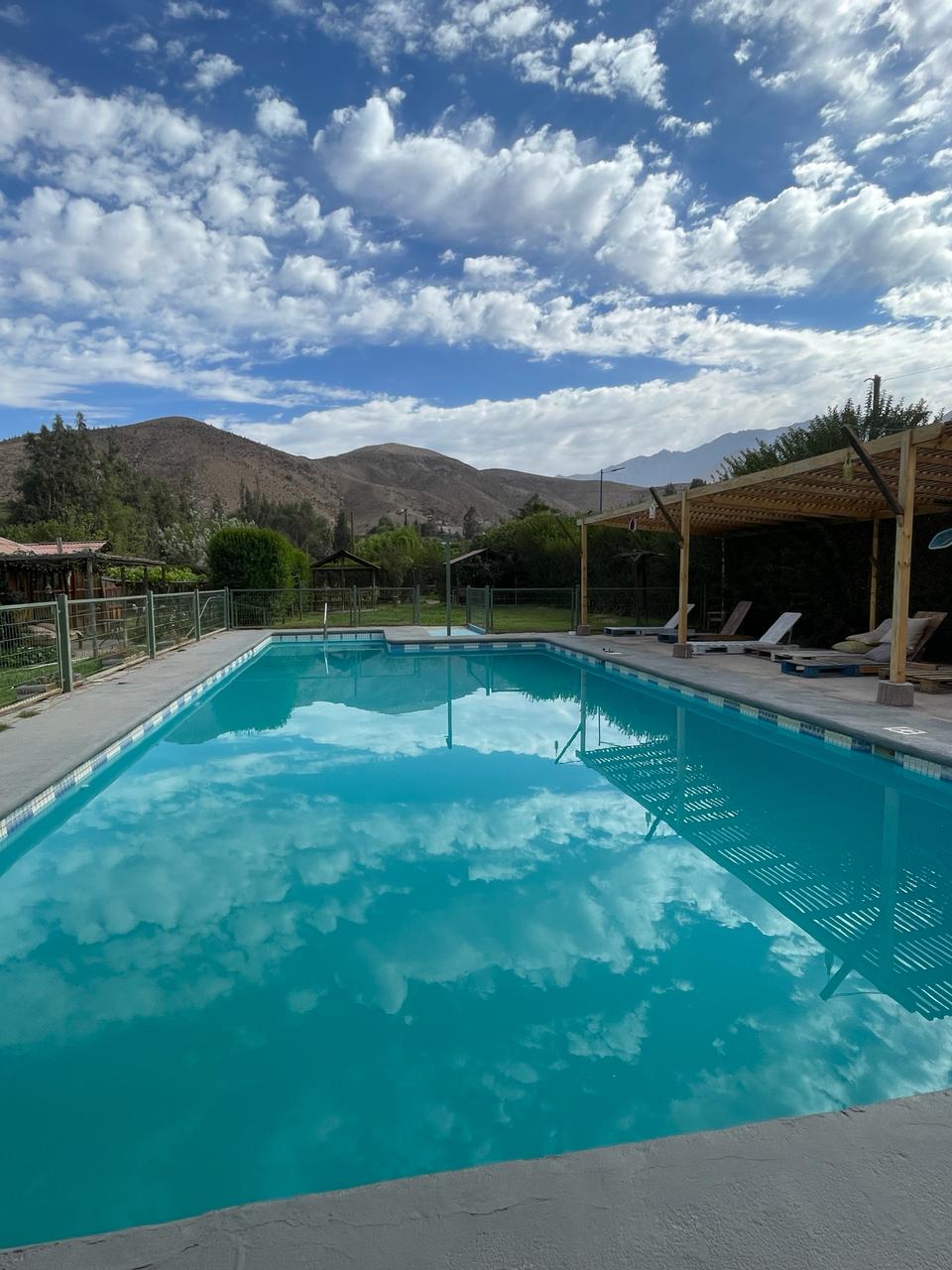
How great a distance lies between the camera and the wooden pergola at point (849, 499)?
7125 millimetres

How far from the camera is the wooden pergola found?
23.4 feet

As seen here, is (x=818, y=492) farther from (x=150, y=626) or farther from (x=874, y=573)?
(x=150, y=626)

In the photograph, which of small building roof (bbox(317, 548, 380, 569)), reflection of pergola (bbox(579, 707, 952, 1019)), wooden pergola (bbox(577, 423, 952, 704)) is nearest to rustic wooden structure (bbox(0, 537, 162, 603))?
small building roof (bbox(317, 548, 380, 569))

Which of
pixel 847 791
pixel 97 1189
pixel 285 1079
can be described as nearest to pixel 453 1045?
pixel 285 1079

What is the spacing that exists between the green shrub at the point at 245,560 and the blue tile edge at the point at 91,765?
30.7ft

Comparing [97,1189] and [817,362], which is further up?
[817,362]

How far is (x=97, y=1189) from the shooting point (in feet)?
6.30

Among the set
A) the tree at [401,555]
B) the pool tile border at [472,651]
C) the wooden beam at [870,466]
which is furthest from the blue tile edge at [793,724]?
the tree at [401,555]

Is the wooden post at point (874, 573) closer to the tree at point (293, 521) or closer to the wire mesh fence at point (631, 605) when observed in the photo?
the wire mesh fence at point (631, 605)

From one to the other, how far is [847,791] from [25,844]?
19.6 ft

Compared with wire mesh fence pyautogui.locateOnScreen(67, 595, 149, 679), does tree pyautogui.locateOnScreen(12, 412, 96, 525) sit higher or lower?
higher

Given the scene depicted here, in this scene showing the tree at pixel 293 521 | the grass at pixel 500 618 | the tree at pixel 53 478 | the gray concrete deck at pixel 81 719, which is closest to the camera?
the gray concrete deck at pixel 81 719

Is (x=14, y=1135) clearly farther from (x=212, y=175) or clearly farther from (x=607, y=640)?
(x=212, y=175)

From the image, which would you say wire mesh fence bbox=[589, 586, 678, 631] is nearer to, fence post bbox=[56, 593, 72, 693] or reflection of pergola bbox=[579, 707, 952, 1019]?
fence post bbox=[56, 593, 72, 693]
